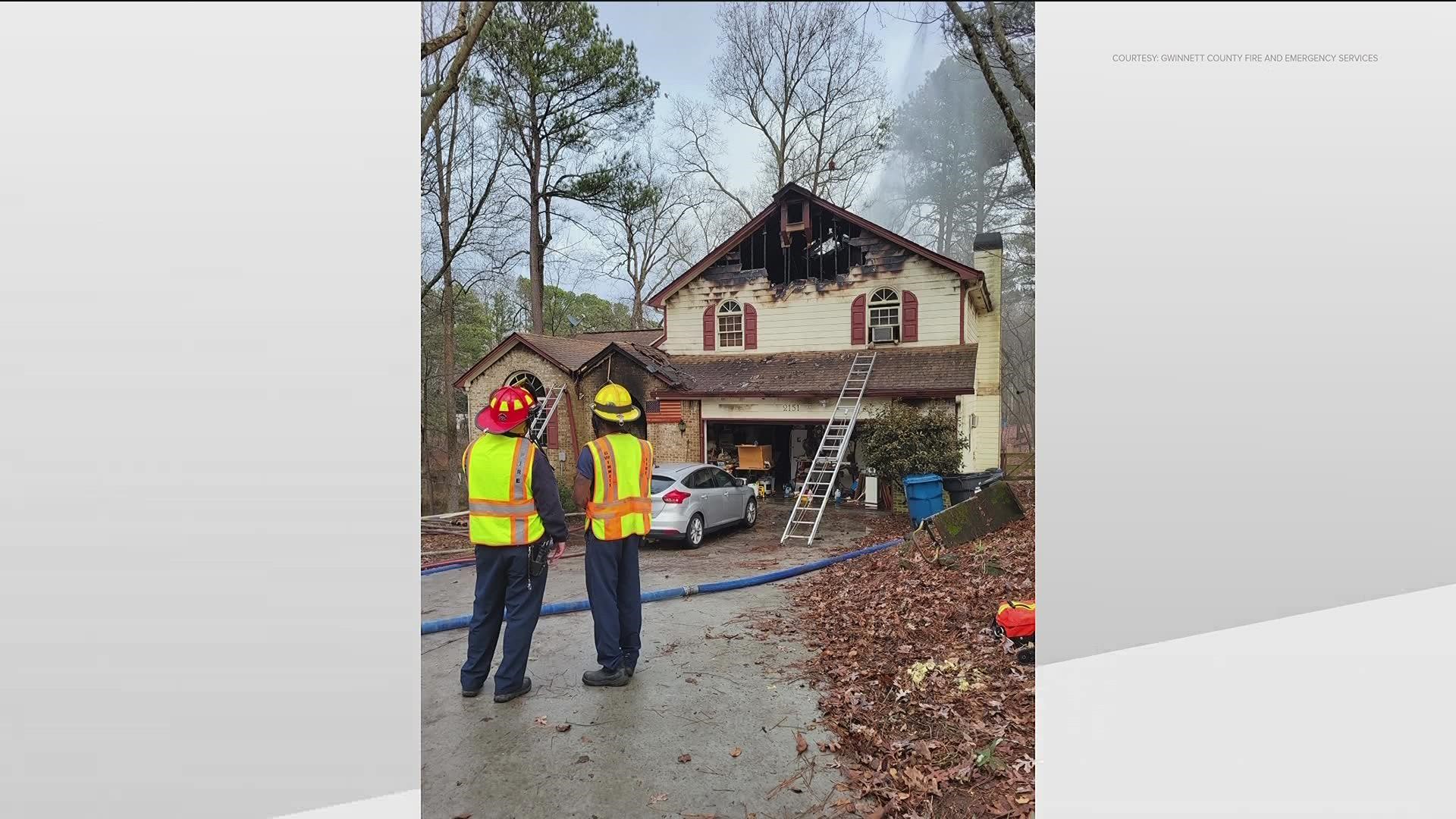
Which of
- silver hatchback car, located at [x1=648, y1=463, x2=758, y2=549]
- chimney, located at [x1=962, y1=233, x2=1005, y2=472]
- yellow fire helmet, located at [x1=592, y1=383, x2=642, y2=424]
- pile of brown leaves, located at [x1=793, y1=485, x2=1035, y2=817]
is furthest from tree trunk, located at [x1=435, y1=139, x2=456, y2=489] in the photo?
chimney, located at [x1=962, y1=233, x2=1005, y2=472]

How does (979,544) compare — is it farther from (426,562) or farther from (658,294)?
(426,562)

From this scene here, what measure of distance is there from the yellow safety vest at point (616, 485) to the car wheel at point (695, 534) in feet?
8.73

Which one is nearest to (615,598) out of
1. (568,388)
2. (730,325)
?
(568,388)

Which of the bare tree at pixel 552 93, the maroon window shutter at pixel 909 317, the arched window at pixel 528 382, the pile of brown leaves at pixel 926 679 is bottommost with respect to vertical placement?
the pile of brown leaves at pixel 926 679

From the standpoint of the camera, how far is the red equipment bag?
10.3 feet

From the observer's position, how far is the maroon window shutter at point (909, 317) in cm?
416

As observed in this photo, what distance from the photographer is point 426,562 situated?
3.40m

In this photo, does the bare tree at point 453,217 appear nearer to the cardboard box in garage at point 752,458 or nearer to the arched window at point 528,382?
the arched window at point 528,382

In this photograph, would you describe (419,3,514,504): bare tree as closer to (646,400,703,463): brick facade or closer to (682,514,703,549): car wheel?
(646,400,703,463): brick facade

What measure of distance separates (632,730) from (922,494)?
14.4 ft

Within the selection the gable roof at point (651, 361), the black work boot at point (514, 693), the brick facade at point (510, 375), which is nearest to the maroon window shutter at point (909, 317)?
the gable roof at point (651, 361)
